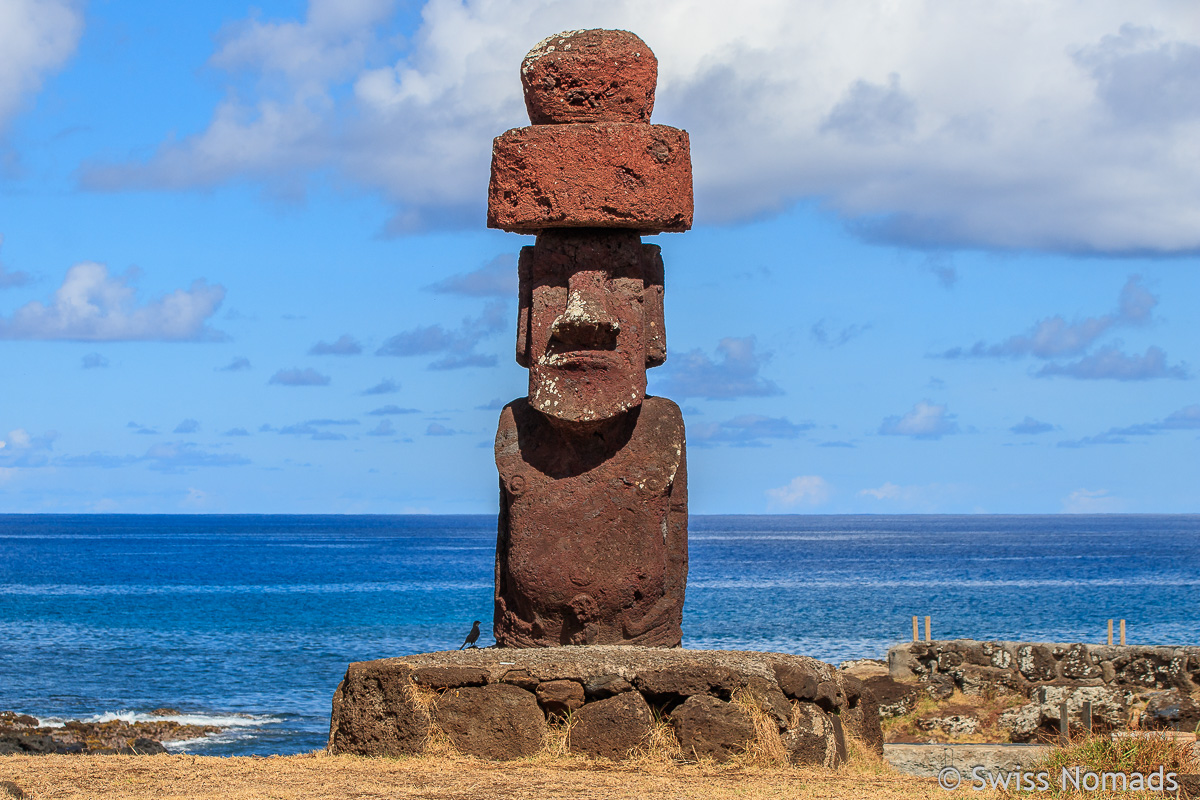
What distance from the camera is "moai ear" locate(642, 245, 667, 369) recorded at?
9906mm

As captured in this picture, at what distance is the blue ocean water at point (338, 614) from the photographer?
99.2 feet

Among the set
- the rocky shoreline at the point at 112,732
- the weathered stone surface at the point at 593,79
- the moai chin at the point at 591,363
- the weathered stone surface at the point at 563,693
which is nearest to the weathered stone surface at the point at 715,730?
the weathered stone surface at the point at 563,693

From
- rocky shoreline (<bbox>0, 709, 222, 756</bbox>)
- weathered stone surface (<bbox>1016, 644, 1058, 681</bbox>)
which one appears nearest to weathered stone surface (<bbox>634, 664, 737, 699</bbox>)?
weathered stone surface (<bbox>1016, 644, 1058, 681</bbox>)

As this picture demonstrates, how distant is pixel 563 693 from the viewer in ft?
26.4

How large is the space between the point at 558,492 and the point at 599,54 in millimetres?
3039

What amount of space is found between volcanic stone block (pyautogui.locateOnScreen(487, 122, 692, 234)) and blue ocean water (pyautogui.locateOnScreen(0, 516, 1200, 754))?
50.7 feet

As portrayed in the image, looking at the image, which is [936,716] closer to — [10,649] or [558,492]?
[558,492]

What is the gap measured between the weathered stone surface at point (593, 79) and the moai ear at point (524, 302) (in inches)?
38.1

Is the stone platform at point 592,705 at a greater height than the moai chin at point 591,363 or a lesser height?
lesser

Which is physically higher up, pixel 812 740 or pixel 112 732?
pixel 812 740

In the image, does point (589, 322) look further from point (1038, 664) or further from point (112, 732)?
point (112, 732)

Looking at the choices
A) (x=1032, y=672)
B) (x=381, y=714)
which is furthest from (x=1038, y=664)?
(x=381, y=714)

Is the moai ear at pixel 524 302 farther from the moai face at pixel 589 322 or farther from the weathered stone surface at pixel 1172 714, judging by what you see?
the weathered stone surface at pixel 1172 714

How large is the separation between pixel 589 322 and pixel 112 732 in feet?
55.7
